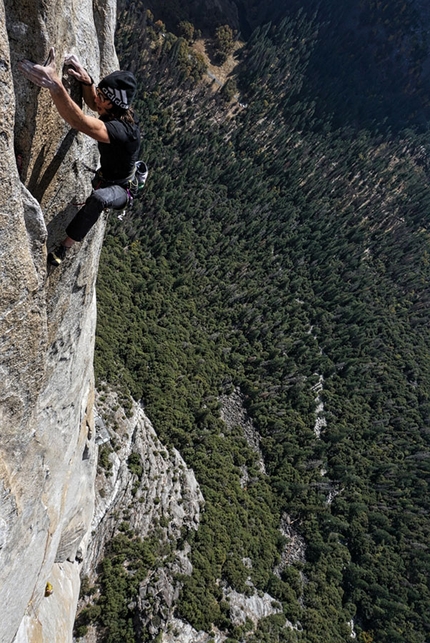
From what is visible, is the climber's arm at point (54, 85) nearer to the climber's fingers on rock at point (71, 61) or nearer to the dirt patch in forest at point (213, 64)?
the climber's fingers on rock at point (71, 61)

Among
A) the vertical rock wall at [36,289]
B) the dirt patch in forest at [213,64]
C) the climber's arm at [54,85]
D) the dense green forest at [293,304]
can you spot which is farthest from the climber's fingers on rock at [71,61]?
the dirt patch in forest at [213,64]

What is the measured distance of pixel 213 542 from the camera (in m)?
48.9

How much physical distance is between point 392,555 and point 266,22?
16576cm

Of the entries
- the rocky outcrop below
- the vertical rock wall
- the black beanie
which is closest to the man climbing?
the black beanie

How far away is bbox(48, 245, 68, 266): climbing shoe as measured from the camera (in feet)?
27.3

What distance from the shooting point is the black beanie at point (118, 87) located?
21.8 feet

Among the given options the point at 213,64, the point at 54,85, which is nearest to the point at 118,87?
the point at 54,85

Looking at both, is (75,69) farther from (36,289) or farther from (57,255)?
(36,289)

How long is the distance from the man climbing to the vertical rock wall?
11.0 inches

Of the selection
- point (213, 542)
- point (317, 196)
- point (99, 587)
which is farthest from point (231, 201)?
point (99, 587)

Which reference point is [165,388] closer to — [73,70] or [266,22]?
[73,70]

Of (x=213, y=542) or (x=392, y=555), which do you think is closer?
(x=213, y=542)

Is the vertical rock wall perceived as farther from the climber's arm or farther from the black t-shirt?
the black t-shirt

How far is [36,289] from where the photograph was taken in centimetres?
744
